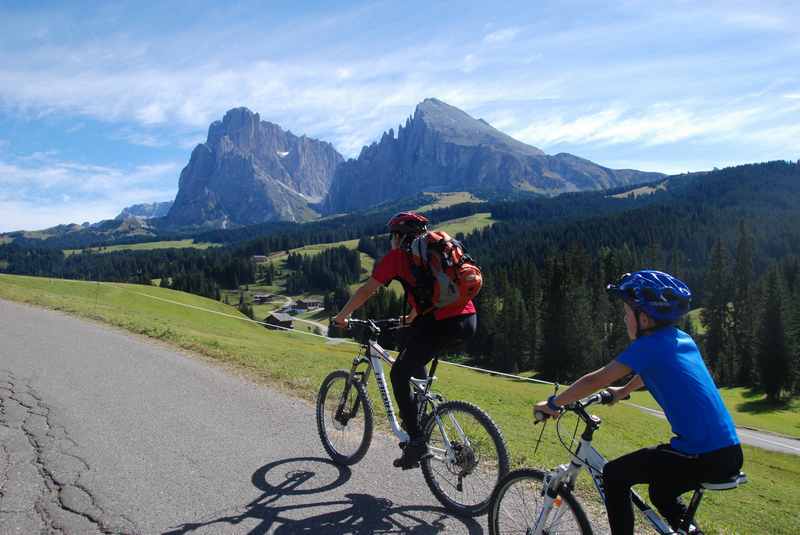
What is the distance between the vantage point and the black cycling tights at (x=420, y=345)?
6.79m

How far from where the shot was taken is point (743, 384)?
7925 cm

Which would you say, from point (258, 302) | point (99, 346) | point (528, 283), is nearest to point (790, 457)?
point (99, 346)

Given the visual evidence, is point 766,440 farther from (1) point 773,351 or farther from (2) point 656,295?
(2) point 656,295

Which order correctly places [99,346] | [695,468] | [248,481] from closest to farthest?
1. [695,468]
2. [248,481]
3. [99,346]

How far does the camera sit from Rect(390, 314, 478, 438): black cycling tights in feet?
22.3

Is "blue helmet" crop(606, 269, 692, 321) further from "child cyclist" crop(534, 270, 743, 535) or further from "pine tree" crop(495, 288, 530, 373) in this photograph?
"pine tree" crop(495, 288, 530, 373)

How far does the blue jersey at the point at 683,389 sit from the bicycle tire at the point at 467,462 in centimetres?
247

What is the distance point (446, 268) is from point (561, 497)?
287cm

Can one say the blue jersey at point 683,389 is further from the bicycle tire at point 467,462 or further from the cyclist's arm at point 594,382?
the bicycle tire at point 467,462

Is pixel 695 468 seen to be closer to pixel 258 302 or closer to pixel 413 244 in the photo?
pixel 413 244

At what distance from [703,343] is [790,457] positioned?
68.4 meters

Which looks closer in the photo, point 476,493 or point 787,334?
point 476,493

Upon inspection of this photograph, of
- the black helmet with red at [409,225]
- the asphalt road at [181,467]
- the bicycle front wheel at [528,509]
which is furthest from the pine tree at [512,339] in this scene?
the bicycle front wheel at [528,509]

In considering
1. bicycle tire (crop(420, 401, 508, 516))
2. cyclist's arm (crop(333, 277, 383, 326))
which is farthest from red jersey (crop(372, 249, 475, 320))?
bicycle tire (crop(420, 401, 508, 516))
